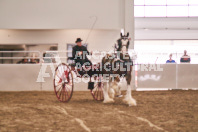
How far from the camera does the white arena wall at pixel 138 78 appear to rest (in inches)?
493

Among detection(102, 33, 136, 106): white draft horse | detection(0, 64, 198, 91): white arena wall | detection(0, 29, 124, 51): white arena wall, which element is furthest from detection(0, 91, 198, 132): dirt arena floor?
detection(0, 29, 124, 51): white arena wall

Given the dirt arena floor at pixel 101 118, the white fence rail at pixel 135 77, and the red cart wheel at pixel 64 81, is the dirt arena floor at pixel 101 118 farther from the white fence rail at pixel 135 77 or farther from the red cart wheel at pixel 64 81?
the white fence rail at pixel 135 77

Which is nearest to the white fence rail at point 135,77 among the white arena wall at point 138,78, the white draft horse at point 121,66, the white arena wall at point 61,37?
the white arena wall at point 138,78

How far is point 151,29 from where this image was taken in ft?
78.5

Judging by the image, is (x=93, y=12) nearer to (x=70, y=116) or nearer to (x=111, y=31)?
(x=111, y=31)

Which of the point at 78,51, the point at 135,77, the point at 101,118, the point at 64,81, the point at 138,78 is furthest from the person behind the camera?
the point at 135,77

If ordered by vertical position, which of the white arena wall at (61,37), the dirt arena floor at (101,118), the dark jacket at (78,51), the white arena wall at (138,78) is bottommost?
the dirt arena floor at (101,118)

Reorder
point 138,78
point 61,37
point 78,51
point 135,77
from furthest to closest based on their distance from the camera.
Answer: point 61,37 < point 135,77 < point 138,78 < point 78,51

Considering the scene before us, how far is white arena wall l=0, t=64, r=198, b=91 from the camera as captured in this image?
12.5m

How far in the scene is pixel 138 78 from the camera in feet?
41.7

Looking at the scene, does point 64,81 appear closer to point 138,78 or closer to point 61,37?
point 138,78

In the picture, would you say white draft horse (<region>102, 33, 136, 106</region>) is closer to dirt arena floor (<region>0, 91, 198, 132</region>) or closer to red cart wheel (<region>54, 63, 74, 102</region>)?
dirt arena floor (<region>0, 91, 198, 132</region>)

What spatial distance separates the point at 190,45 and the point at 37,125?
23.2 m

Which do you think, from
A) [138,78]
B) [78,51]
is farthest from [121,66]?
[138,78]
